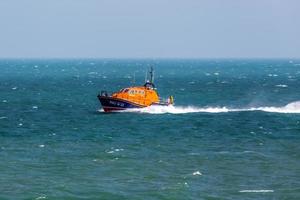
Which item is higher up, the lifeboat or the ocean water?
the lifeboat

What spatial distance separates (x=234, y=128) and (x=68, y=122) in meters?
18.8

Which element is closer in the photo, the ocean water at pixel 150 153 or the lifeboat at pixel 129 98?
the ocean water at pixel 150 153

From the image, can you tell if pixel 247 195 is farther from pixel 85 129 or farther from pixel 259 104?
pixel 259 104

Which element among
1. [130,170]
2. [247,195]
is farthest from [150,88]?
[247,195]

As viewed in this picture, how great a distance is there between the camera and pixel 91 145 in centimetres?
6094

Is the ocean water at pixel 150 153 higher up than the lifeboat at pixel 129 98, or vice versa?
the lifeboat at pixel 129 98

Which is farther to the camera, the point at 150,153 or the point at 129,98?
the point at 129,98

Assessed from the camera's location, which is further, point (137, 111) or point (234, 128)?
point (137, 111)

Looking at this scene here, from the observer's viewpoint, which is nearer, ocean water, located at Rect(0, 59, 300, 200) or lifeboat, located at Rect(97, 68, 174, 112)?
ocean water, located at Rect(0, 59, 300, 200)

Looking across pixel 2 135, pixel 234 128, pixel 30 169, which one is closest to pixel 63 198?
pixel 30 169

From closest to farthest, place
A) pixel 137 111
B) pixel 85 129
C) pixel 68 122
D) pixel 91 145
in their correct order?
pixel 91 145 → pixel 85 129 → pixel 68 122 → pixel 137 111

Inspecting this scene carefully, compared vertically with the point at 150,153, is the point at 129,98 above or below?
above

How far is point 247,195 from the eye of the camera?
42406mm

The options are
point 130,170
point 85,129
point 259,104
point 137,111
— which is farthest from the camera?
point 259,104
